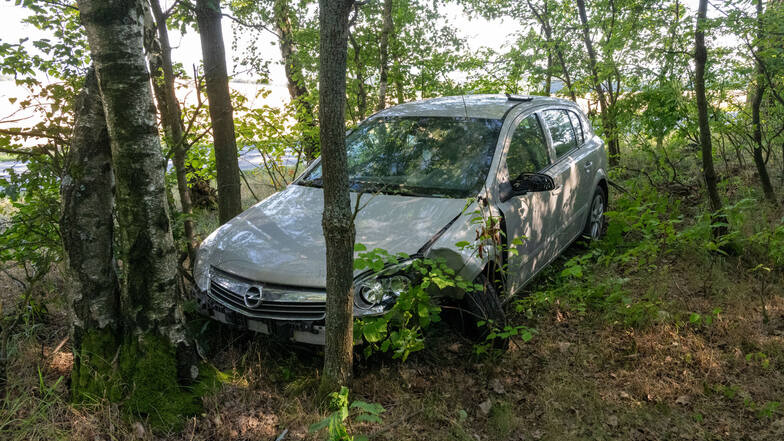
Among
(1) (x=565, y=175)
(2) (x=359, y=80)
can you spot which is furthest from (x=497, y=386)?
(2) (x=359, y=80)

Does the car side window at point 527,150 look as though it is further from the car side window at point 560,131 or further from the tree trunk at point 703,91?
the tree trunk at point 703,91

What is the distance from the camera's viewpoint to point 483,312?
354 cm

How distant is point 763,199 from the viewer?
665cm

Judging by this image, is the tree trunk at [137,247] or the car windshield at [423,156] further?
the car windshield at [423,156]

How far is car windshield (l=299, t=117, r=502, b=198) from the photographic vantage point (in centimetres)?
397

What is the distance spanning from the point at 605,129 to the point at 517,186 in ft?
15.0

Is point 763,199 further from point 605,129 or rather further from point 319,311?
point 319,311

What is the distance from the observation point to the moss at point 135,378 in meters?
2.91

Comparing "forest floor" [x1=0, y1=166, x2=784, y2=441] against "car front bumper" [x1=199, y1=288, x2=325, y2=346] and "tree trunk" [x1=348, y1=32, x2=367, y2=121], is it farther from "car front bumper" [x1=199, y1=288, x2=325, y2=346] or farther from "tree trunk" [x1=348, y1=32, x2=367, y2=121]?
"tree trunk" [x1=348, y1=32, x2=367, y2=121]

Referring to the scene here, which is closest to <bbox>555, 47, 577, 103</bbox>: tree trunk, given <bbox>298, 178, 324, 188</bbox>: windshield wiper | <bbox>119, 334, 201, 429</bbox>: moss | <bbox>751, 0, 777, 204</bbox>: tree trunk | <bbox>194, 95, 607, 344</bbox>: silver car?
<bbox>751, 0, 777, 204</bbox>: tree trunk

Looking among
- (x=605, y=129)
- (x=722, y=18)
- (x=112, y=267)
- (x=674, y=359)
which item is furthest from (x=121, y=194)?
(x=605, y=129)

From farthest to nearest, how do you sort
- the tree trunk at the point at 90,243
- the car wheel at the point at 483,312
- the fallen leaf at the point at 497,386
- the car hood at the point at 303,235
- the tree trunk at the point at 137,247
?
the car wheel at the point at 483,312 → the fallen leaf at the point at 497,386 → the car hood at the point at 303,235 → the tree trunk at the point at 90,243 → the tree trunk at the point at 137,247

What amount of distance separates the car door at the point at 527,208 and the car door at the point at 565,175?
14 cm

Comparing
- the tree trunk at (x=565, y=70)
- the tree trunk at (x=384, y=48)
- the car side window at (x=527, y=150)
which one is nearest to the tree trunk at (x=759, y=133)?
the tree trunk at (x=565, y=70)
